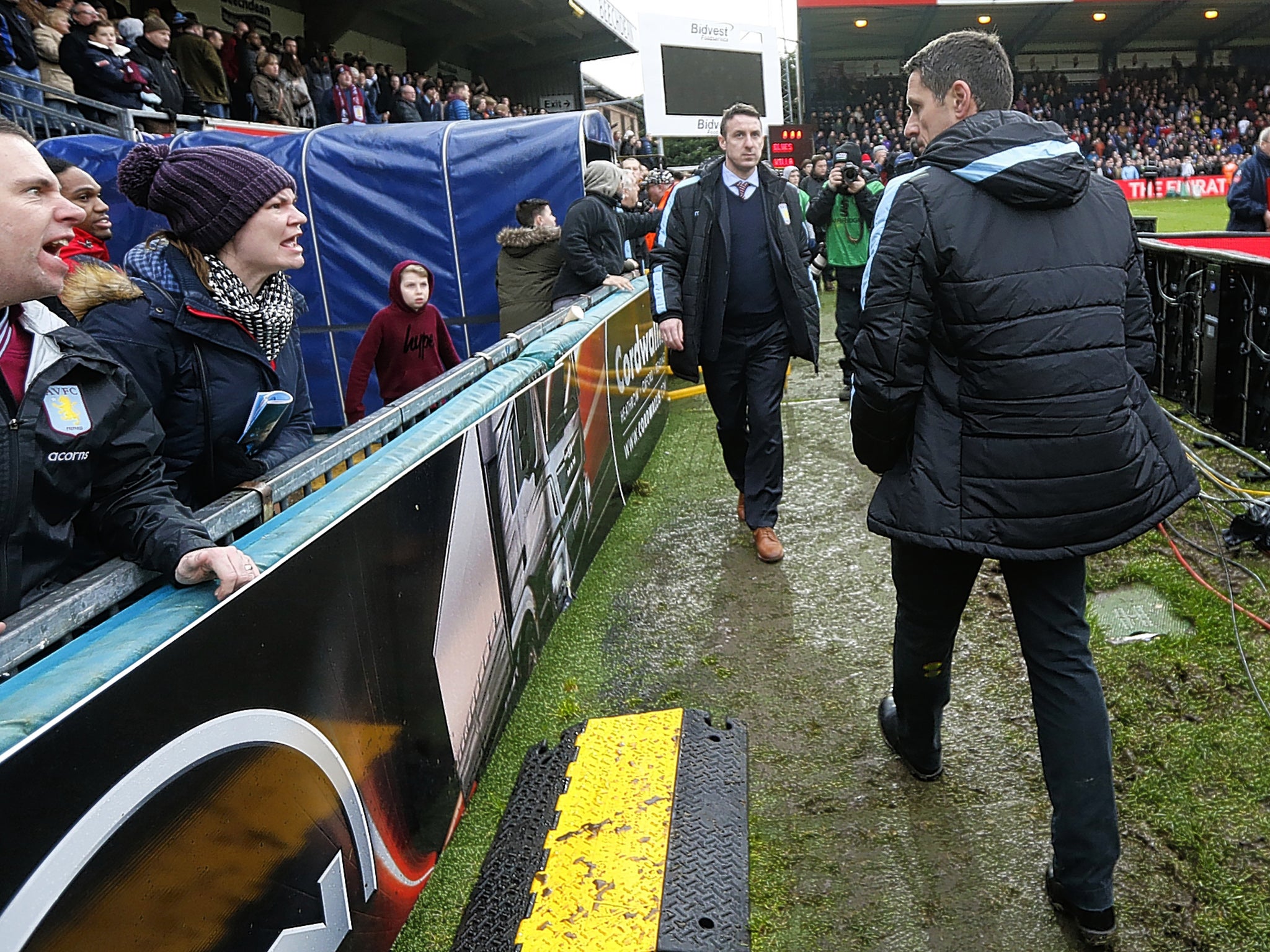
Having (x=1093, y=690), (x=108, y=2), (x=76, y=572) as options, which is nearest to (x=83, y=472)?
(x=76, y=572)

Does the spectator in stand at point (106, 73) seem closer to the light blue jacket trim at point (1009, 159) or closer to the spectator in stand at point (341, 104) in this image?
the spectator in stand at point (341, 104)

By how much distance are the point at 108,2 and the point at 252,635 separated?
14.9 metres

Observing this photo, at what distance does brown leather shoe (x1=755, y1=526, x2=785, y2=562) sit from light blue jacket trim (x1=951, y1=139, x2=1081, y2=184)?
272cm

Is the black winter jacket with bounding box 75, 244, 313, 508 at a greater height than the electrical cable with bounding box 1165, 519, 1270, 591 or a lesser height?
greater

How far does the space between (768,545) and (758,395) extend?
2.34 ft

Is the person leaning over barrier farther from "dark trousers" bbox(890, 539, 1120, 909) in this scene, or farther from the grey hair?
the grey hair

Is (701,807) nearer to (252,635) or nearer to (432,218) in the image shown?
(252,635)

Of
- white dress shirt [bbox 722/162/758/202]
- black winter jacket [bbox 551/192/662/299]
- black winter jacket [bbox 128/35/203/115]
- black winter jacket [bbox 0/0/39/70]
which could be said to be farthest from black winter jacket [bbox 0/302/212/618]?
black winter jacket [bbox 128/35/203/115]

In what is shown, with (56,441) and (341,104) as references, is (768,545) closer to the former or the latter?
(56,441)

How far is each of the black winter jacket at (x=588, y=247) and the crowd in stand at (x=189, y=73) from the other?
219 inches

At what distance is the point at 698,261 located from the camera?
429 centimetres

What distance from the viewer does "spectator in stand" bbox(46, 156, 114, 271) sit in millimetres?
4230

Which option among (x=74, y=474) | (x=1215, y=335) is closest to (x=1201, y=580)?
(x=1215, y=335)

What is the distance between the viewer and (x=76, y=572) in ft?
5.82
